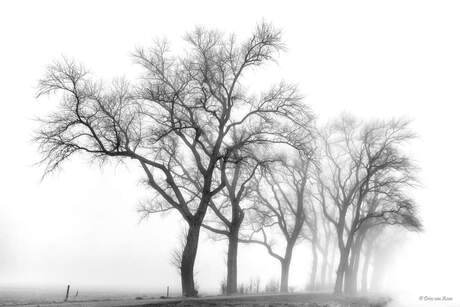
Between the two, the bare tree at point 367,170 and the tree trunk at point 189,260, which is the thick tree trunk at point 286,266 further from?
the tree trunk at point 189,260

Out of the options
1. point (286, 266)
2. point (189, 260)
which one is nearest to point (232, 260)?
point (189, 260)

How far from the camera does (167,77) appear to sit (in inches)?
1032

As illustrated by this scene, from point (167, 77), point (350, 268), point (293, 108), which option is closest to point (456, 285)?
point (350, 268)

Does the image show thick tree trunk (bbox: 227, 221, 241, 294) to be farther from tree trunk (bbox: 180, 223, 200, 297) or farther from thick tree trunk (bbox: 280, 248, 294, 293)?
thick tree trunk (bbox: 280, 248, 294, 293)

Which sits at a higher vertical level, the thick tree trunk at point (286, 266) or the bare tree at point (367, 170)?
the bare tree at point (367, 170)

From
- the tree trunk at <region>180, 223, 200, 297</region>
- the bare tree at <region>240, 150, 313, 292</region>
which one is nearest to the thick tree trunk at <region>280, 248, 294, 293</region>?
the bare tree at <region>240, 150, 313, 292</region>

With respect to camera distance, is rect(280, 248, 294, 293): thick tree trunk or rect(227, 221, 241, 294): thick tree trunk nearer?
rect(227, 221, 241, 294): thick tree trunk

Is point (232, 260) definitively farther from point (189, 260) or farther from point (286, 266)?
point (286, 266)

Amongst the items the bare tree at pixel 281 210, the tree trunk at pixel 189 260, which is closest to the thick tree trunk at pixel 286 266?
the bare tree at pixel 281 210

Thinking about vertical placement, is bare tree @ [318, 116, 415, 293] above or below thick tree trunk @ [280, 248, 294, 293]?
above

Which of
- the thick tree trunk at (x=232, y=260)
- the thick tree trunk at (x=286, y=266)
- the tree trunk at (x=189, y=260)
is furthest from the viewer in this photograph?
the thick tree trunk at (x=286, y=266)

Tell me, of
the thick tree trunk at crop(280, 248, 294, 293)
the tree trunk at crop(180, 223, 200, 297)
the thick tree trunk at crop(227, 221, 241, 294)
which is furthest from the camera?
the thick tree trunk at crop(280, 248, 294, 293)

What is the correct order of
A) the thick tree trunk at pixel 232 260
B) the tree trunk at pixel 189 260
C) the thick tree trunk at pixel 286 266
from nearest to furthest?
the tree trunk at pixel 189 260
the thick tree trunk at pixel 232 260
the thick tree trunk at pixel 286 266

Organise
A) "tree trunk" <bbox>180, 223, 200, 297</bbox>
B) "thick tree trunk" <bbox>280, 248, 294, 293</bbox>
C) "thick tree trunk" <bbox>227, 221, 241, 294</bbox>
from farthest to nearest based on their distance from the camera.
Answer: "thick tree trunk" <bbox>280, 248, 294, 293</bbox>
"thick tree trunk" <bbox>227, 221, 241, 294</bbox>
"tree trunk" <bbox>180, 223, 200, 297</bbox>
